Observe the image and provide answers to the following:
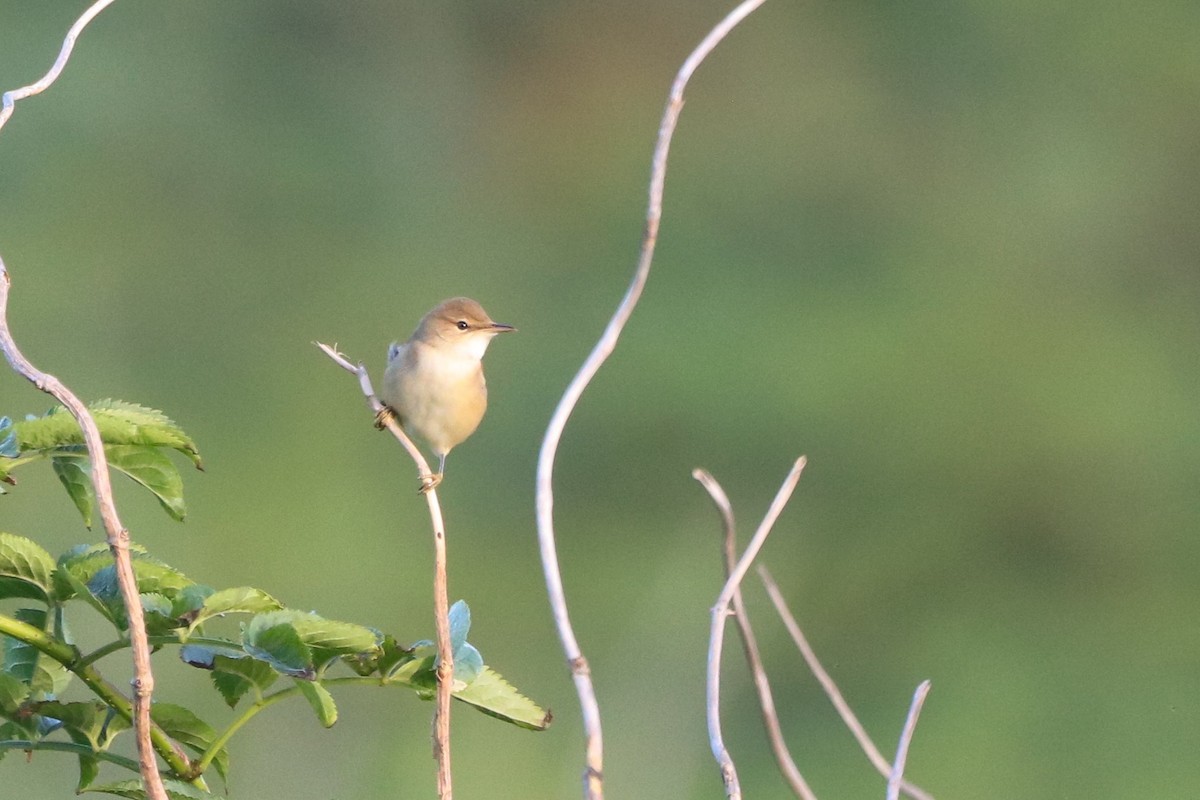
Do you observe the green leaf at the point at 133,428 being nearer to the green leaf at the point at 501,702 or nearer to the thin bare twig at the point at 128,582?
the thin bare twig at the point at 128,582

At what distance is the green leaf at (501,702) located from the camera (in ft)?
4.66

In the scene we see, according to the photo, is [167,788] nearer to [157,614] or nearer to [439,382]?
[157,614]

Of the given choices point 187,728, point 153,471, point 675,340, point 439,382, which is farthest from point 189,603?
point 675,340

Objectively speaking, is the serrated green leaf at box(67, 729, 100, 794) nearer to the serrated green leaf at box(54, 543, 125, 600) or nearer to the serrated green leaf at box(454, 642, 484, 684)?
the serrated green leaf at box(54, 543, 125, 600)

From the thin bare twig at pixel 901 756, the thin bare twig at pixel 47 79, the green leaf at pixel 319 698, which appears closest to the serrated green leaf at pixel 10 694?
the green leaf at pixel 319 698

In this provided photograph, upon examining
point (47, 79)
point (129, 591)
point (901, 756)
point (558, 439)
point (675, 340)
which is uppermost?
point (47, 79)

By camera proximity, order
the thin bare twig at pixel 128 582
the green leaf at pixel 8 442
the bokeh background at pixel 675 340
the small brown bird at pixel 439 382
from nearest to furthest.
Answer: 1. the thin bare twig at pixel 128 582
2. the green leaf at pixel 8 442
3. the small brown bird at pixel 439 382
4. the bokeh background at pixel 675 340

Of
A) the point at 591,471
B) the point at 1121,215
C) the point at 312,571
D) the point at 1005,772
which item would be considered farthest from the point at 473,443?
the point at 1121,215

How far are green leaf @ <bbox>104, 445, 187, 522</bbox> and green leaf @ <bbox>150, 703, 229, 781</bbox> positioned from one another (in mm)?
194

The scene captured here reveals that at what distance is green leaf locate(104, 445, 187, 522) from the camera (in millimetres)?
1544

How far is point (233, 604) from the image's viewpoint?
4.49 feet

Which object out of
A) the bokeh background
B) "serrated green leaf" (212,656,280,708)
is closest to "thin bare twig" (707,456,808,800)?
"serrated green leaf" (212,656,280,708)

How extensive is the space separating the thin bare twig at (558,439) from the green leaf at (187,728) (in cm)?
29

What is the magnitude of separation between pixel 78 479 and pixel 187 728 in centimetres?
24
